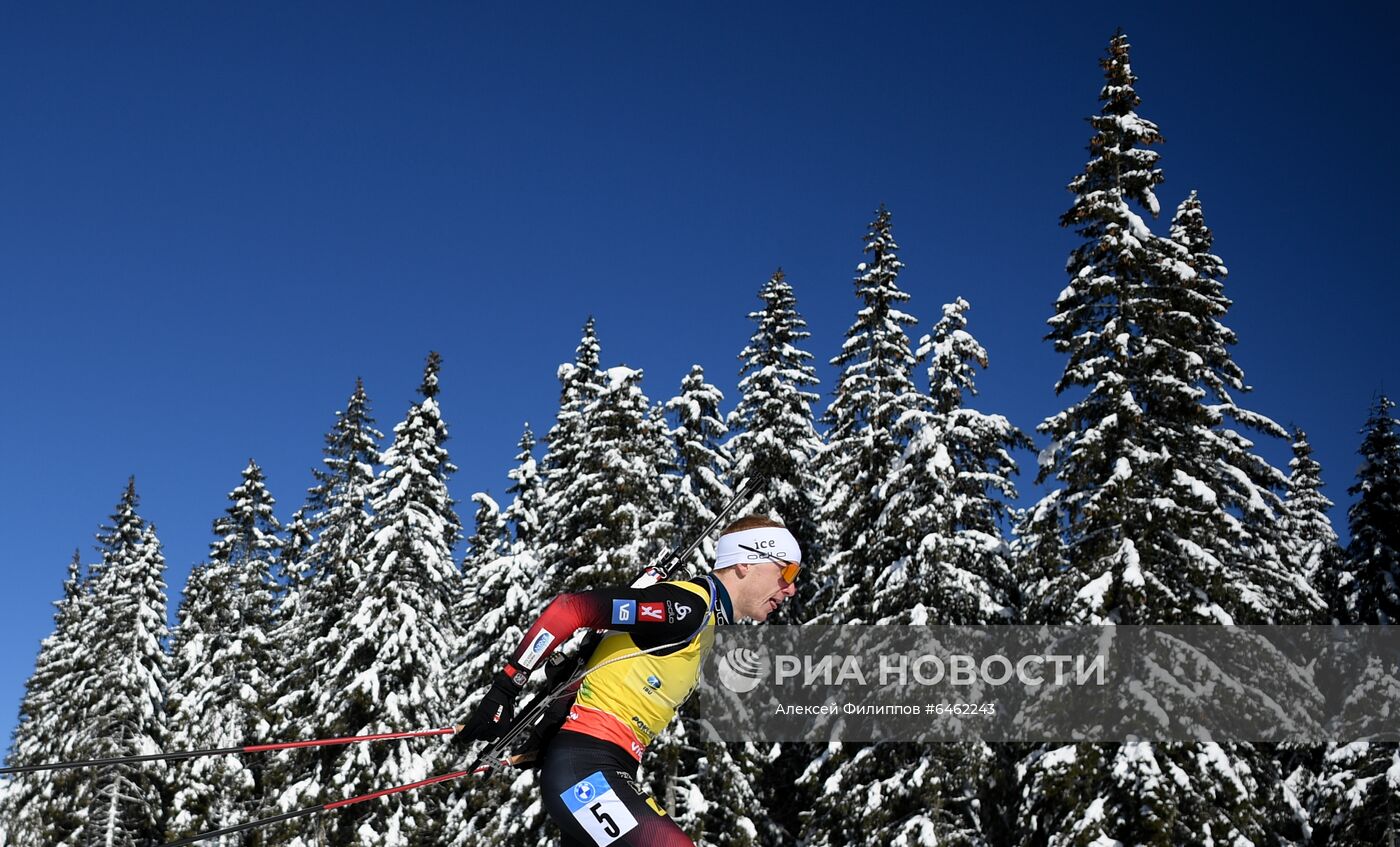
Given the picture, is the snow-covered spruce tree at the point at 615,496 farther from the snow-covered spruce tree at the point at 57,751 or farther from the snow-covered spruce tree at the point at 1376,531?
the snow-covered spruce tree at the point at 57,751

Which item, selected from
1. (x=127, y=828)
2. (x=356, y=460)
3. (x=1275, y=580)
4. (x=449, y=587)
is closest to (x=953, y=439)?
(x=1275, y=580)

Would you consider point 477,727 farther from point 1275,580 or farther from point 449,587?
point 449,587

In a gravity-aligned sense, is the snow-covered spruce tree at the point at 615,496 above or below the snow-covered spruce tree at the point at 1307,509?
above

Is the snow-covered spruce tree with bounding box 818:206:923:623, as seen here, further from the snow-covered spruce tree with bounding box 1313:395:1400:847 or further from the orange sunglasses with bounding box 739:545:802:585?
the orange sunglasses with bounding box 739:545:802:585

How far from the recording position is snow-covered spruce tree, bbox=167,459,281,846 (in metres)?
39.6

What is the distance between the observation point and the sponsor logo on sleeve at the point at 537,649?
560cm

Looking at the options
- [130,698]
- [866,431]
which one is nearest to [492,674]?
[866,431]

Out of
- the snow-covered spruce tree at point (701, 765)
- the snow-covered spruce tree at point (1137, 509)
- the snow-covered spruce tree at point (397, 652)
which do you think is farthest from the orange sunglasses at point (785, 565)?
the snow-covered spruce tree at point (397, 652)

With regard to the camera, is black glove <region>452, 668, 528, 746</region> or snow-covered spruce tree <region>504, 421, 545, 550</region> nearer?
black glove <region>452, 668, 528, 746</region>

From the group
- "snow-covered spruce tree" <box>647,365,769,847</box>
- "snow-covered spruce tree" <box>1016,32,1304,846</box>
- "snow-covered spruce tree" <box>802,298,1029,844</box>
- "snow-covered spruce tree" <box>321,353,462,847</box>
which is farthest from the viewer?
"snow-covered spruce tree" <box>321,353,462,847</box>

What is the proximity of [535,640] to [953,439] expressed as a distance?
23.1 m

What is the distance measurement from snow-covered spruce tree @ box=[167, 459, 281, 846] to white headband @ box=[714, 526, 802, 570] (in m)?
34.8

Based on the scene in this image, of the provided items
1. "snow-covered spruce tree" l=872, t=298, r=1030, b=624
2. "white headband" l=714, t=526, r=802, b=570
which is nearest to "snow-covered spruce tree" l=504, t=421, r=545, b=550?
"snow-covered spruce tree" l=872, t=298, r=1030, b=624

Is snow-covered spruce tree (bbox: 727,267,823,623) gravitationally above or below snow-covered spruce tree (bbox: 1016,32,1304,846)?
above
